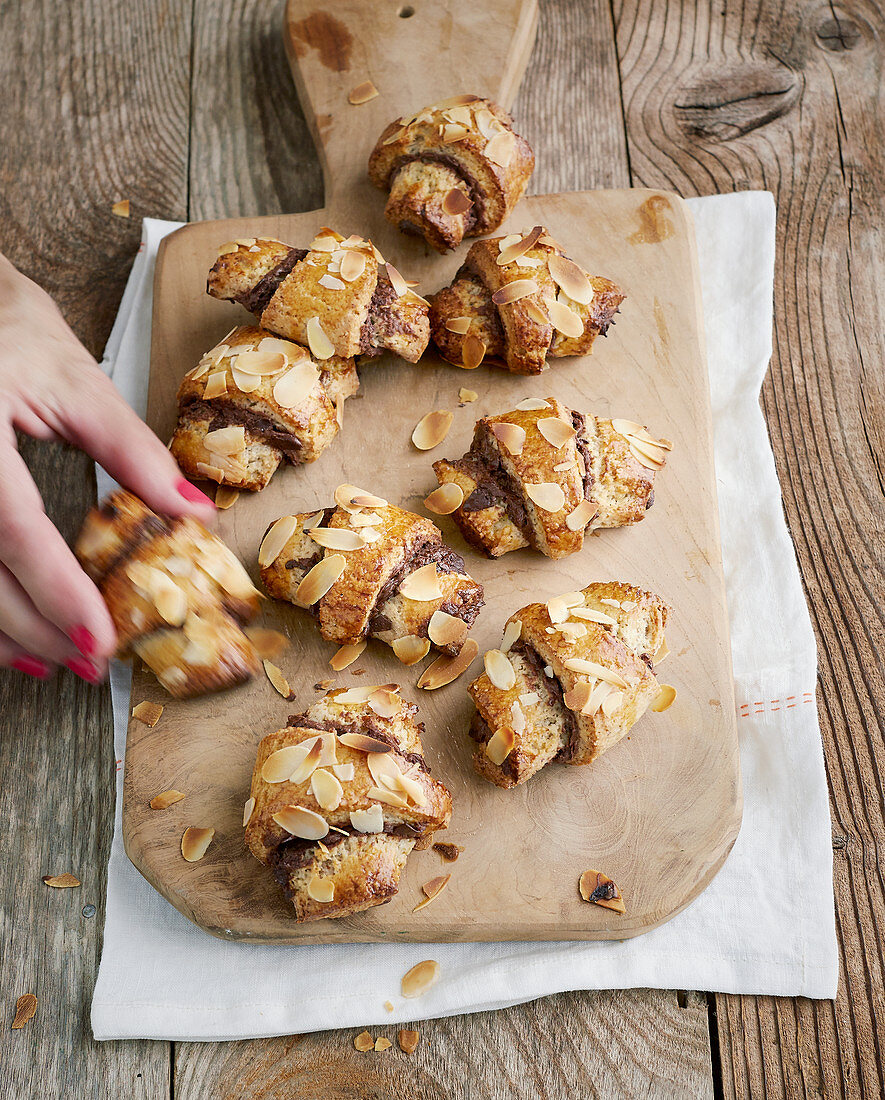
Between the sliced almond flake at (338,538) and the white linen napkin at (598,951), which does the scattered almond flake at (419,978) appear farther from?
the sliced almond flake at (338,538)

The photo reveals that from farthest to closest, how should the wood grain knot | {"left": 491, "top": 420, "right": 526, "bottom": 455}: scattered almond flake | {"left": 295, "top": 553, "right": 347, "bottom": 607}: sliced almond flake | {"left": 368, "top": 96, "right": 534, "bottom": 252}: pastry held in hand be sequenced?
1. the wood grain knot
2. {"left": 368, "top": 96, "right": 534, "bottom": 252}: pastry held in hand
3. {"left": 491, "top": 420, "right": 526, "bottom": 455}: scattered almond flake
4. {"left": 295, "top": 553, "right": 347, "bottom": 607}: sliced almond flake

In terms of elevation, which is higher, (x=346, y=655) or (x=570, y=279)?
(x=570, y=279)

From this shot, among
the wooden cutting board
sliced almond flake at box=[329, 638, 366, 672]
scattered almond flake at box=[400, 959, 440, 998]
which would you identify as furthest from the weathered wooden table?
sliced almond flake at box=[329, 638, 366, 672]

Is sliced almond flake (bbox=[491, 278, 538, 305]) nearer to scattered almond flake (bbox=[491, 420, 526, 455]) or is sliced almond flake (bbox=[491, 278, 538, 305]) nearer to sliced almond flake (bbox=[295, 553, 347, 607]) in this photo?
scattered almond flake (bbox=[491, 420, 526, 455])

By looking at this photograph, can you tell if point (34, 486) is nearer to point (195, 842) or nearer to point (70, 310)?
point (195, 842)

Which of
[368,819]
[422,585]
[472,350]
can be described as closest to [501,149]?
[472,350]

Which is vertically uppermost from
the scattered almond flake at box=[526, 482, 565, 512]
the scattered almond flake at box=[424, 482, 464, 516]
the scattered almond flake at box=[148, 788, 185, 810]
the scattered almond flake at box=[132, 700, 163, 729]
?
the scattered almond flake at box=[526, 482, 565, 512]

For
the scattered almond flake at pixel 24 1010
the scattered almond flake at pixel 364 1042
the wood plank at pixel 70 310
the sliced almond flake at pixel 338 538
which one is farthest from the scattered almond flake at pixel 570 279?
the scattered almond flake at pixel 24 1010
